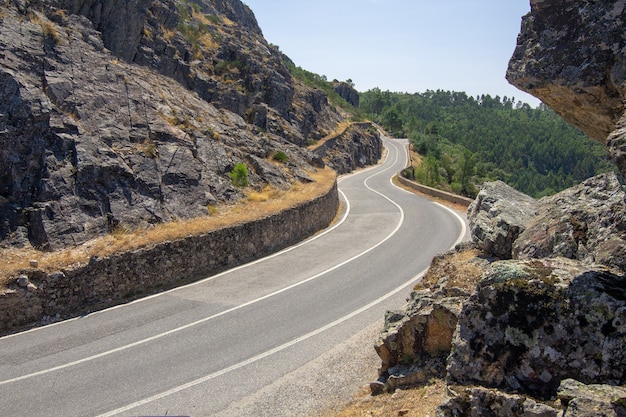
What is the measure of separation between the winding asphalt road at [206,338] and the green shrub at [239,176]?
6226mm

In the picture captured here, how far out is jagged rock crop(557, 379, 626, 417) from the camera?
361 centimetres

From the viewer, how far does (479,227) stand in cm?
928

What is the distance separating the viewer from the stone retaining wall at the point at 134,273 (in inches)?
429

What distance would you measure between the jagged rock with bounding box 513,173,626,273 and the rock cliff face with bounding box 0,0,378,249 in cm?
1272

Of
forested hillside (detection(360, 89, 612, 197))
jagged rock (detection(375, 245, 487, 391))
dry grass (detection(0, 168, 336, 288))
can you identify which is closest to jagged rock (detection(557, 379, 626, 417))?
jagged rock (detection(375, 245, 487, 391))

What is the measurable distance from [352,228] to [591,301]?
58.3ft

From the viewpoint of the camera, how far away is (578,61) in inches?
192

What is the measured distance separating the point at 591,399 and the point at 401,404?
308cm

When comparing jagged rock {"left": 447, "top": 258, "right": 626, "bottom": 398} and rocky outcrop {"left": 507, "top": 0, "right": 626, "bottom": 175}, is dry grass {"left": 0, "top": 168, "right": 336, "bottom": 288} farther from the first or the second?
rocky outcrop {"left": 507, "top": 0, "right": 626, "bottom": 175}

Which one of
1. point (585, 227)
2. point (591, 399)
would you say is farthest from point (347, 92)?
point (591, 399)

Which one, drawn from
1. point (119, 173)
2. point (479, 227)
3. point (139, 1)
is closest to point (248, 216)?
point (119, 173)

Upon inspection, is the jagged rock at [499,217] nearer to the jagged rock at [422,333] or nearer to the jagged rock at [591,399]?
the jagged rock at [422,333]

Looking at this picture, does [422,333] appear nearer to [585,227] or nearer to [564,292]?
[585,227]

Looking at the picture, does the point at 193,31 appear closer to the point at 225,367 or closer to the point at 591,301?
the point at 225,367
